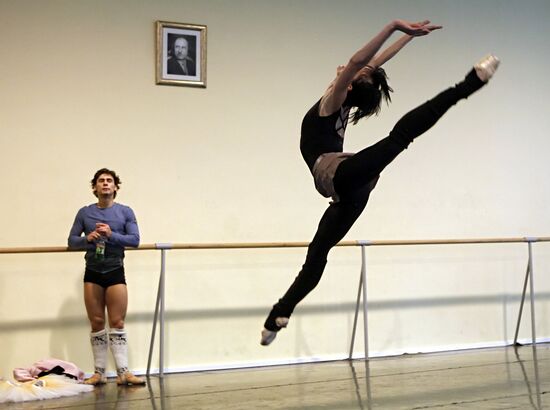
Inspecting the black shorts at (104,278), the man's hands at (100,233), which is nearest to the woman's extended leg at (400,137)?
the man's hands at (100,233)

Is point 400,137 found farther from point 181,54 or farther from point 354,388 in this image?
point 181,54

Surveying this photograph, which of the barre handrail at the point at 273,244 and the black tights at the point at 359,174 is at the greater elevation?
the black tights at the point at 359,174

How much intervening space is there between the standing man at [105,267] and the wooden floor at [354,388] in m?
0.20

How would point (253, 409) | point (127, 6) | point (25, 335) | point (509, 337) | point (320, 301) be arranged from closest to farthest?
point (253, 409) < point (25, 335) < point (127, 6) < point (320, 301) < point (509, 337)

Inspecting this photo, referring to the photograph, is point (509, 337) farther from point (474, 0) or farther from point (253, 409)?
point (253, 409)

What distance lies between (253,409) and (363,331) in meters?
2.37

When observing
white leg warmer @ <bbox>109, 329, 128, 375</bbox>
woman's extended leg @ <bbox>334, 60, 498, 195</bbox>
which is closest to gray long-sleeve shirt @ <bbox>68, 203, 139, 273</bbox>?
white leg warmer @ <bbox>109, 329, 128, 375</bbox>

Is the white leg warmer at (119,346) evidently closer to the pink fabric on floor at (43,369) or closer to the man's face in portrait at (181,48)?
the pink fabric on floor at (43,369)

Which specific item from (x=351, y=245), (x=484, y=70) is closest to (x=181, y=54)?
(x=351, y=245)

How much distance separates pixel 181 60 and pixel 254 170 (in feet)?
3.09

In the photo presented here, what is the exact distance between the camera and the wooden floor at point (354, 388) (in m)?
4.16

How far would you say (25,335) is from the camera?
5.38 m

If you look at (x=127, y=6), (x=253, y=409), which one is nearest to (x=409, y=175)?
(x=127, y=6)

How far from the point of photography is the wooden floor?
416 cm
